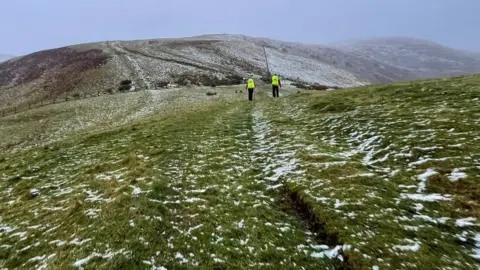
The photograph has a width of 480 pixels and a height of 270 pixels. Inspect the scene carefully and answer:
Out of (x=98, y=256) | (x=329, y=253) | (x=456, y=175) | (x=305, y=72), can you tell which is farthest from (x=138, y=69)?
(x=329, y=253)

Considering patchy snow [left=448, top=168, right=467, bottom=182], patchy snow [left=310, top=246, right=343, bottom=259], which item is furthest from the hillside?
patchy snow [left=310, top=246, right=343, bottom=259]

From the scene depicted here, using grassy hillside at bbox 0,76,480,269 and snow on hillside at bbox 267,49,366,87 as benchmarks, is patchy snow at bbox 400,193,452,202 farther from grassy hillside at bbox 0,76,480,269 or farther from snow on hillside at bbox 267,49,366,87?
snow on hillside at bbox 267,49,366,87

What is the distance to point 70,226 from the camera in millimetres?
9477

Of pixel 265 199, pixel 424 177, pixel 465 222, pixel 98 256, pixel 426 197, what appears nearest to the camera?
pixel 98 256

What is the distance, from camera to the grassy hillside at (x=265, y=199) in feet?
26.0

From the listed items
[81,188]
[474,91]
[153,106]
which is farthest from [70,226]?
[153,106]

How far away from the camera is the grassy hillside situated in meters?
7.92

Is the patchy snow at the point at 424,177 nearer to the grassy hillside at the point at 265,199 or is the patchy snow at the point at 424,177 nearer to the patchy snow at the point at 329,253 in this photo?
the grassy hillside at the point at 265,199

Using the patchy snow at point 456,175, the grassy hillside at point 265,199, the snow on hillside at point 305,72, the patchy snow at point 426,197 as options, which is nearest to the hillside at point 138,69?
the snow on hillside at point 305,72

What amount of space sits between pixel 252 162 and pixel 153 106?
30.1 m

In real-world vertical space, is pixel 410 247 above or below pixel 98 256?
above

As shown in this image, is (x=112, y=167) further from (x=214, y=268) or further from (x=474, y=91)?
(x=474, y=91)

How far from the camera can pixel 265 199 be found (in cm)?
1104

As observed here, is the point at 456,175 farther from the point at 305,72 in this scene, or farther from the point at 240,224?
the point at 305,72
